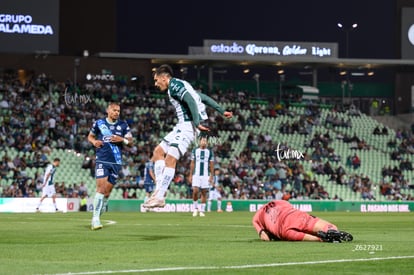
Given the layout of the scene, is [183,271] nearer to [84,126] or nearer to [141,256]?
[141,256]

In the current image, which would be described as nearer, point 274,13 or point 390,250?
point 390,250

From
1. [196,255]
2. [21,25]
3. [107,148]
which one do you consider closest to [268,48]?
[21,25]

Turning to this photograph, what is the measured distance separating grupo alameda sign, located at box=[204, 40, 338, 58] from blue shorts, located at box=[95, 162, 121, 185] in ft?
154

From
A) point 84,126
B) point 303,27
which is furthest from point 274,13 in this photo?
point 84,126

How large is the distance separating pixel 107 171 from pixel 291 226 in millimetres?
6440

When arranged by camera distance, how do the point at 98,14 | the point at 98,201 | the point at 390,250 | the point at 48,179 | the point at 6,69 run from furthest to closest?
the point at 98,14 < the point at 6,69 < the point at 48,179 < the point at 98,201 < the point at 390,250

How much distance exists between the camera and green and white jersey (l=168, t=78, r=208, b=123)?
659 inches

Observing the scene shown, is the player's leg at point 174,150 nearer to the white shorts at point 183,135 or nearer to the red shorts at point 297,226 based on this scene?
the white shorts at point 183,135

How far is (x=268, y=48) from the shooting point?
6838 cm

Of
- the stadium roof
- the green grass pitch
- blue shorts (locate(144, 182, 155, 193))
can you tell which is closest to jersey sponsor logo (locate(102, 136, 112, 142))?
the green grass pitch

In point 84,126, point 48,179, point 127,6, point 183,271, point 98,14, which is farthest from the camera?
point 127,6

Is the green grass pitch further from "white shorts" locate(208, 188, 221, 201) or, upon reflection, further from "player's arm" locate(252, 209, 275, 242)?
"white shorts" locate(208, 188, 221, 201)

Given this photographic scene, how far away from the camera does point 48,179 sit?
128 ft

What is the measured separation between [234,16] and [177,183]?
177 feet
